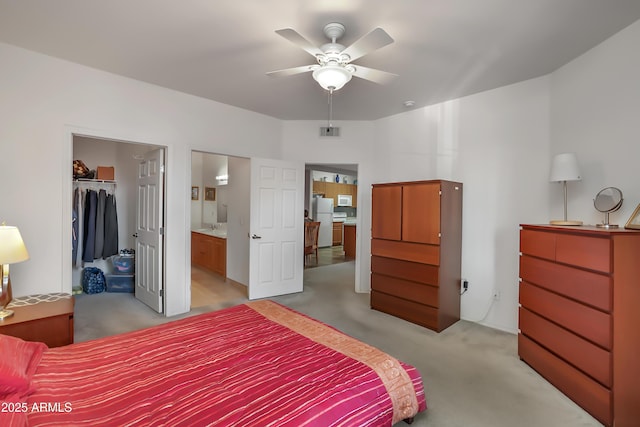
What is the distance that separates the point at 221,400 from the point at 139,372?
506 mm

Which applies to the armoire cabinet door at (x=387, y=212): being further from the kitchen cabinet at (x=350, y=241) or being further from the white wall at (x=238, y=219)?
the kitchen cabinet at (x=350, y=241)

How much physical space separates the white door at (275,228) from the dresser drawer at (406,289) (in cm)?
131

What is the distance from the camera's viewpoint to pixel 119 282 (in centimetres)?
434

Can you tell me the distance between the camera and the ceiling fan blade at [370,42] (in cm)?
166

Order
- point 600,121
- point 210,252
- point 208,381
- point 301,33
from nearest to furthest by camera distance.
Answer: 1. point 208,381
2. point 301,33
3. point 600,121
4. point 210,252

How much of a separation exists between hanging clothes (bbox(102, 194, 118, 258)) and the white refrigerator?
4797 mm

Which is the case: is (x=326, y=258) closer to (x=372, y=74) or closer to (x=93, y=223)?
(x=93, y=223)

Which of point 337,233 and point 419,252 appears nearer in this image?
point 419,252

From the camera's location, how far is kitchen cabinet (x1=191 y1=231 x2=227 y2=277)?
5.24 metres

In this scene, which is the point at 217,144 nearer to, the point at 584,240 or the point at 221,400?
the point at 221,400

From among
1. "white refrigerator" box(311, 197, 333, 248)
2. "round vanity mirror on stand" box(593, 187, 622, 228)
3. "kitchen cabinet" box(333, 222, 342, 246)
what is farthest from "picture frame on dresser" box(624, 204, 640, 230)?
"kitchen cabinet" box(333, 222, 342, 246)

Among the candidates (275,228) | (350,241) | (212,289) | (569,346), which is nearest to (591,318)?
(569,346)

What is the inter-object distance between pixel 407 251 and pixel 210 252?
379 centimetres

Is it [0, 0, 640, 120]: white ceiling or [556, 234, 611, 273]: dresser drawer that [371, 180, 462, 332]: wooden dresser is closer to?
[556, 234, 611, 273]: dresser drawer
